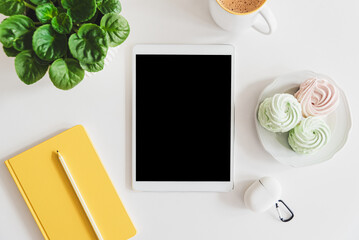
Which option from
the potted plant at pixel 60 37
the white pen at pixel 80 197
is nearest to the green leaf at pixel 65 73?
the potted plant at pixel 60 37

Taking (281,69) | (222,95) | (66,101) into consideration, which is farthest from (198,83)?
(66,101)

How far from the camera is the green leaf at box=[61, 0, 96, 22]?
57 cm

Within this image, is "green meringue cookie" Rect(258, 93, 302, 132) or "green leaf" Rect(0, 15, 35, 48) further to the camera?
"green meringue cookie" Rect(258, 93, 302, 132)

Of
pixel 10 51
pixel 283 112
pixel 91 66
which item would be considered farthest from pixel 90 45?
pixel 283 112

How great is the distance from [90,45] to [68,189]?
333 millimetres

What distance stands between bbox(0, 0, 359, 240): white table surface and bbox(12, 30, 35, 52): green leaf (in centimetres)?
18

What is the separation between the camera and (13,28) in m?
0.57

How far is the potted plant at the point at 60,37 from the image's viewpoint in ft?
1.87

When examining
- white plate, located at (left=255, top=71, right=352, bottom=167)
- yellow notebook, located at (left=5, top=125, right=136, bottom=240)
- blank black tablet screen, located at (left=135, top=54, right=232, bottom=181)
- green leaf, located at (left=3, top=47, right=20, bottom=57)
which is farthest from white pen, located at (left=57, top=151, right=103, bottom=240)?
white plate, located at (left=255, top=71, right=352, bottom=167)

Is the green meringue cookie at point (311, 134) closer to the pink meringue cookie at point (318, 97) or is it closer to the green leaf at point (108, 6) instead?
the pink meringue cookie at point (318, 97)

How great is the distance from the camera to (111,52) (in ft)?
2.27

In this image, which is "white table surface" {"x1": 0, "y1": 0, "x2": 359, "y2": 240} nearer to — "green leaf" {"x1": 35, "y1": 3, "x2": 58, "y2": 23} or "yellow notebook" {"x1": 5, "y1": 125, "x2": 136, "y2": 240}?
"yellow notebook" {"x1": 5, "y1": 125, "x2": 136, "y2": 240}

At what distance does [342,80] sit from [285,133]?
0.17 meters

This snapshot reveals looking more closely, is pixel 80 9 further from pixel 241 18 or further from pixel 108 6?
pixel 241 18
